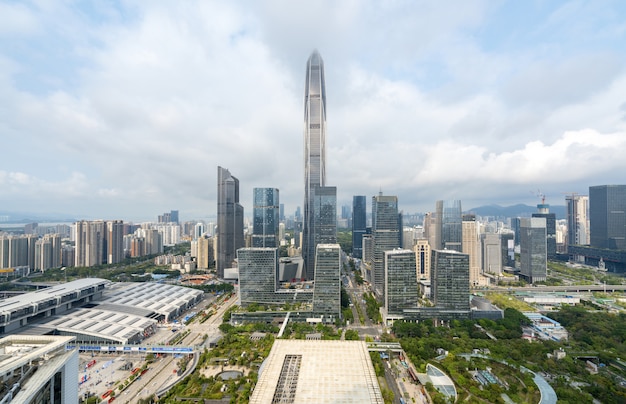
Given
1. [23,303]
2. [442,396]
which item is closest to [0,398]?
[442,396]

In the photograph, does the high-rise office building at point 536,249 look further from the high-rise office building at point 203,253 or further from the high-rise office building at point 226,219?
the high-rise office building at point 203,253

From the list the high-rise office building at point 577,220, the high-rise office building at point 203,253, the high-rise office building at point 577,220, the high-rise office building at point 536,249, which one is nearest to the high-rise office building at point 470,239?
the high-rise office building at point 536,249

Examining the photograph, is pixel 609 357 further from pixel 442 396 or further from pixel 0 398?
pixel 0 398

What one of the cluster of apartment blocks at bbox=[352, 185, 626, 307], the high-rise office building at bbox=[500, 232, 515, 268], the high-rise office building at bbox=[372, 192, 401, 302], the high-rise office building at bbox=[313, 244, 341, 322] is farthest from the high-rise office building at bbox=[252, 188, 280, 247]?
the high-rise office building at bbox=[500, 232, 515, 268]

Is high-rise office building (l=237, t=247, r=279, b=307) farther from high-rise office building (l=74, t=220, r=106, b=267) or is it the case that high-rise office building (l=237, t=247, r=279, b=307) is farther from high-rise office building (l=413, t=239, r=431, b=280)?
high-rise office building (l=74, t=220, r=106, b=267)

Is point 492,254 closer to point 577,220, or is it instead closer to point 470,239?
point 470,239
